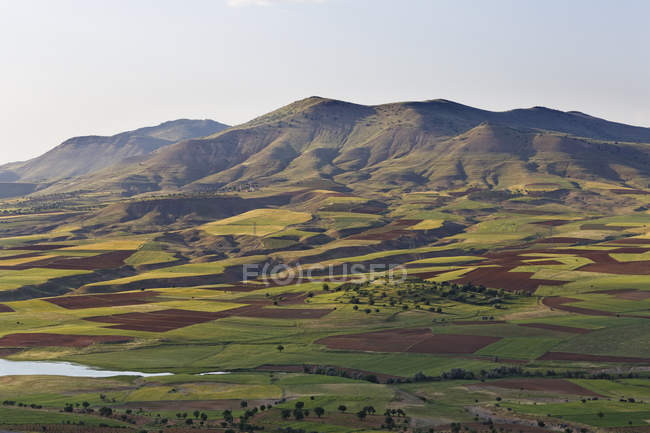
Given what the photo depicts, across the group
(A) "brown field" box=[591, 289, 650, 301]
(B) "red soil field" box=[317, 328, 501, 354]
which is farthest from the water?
(A) "brown field" box=[591, 289, 650, 301]

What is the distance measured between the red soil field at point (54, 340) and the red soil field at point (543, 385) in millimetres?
A: 68324

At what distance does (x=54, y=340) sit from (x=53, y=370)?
19.7 meters

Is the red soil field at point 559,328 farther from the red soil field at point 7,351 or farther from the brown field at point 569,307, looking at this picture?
the red soil field at point 7,351

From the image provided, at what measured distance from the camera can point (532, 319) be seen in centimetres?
14375

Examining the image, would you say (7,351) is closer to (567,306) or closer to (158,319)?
(158,319)

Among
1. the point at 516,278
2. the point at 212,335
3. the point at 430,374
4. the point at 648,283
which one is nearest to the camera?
the point at 430,374

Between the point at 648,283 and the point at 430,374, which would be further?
the point at 648,283

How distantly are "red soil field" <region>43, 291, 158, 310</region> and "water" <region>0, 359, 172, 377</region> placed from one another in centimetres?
4776

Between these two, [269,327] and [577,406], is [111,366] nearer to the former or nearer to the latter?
[269,327]

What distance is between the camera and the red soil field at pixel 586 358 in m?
112

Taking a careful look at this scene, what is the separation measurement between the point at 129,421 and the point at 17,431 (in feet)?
39.3

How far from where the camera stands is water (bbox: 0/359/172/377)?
111 meters

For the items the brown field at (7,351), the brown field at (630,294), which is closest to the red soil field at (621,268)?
the brown field at (630,294)

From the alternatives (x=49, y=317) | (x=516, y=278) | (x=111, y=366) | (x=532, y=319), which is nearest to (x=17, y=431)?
(x=111, y=366)
